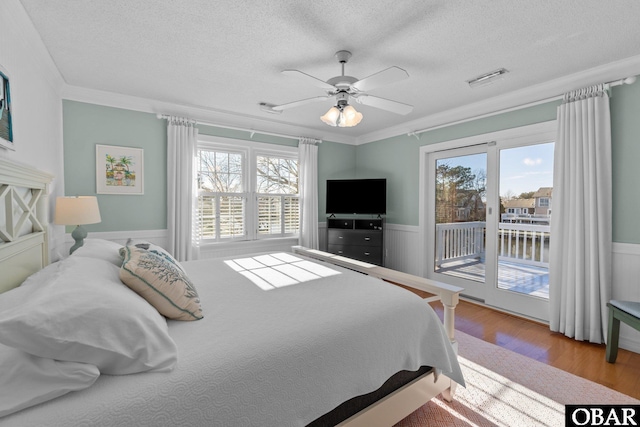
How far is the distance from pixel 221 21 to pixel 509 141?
3.21 m

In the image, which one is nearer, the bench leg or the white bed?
the white bed

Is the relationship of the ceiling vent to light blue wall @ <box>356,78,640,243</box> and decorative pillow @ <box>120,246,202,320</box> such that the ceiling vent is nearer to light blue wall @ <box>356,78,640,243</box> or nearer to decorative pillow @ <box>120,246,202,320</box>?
light blue wall @ <box>356,78,640,243</box>

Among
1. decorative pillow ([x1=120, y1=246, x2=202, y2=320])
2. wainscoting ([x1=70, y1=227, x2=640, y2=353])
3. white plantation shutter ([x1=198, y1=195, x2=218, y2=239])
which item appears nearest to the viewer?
decorative pillow ([x1=120, y1=246, x2=202, y2=320])

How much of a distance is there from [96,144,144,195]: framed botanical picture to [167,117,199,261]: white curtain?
32cm

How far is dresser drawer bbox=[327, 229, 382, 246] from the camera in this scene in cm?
438

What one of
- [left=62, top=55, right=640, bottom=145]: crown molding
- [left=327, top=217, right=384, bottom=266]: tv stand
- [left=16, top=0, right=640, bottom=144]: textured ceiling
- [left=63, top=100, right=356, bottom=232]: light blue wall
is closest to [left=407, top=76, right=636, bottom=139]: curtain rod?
[left=62, top=55, right=640, bottom=145]: crown molding

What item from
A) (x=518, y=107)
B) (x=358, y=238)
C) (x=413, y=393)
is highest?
(x=518, y=107)

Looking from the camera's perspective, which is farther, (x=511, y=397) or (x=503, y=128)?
(x=503, y=128)

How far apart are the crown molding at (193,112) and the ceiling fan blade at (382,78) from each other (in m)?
2.33

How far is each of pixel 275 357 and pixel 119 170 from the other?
129 inches

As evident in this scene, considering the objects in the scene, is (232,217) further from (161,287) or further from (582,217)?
(582,217)

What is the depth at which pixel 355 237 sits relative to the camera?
176 inches

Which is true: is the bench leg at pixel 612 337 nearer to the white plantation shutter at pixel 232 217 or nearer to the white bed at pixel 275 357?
the white bed at pixel 275 357

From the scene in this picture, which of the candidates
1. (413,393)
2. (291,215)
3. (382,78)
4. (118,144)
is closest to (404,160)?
(291,215)
